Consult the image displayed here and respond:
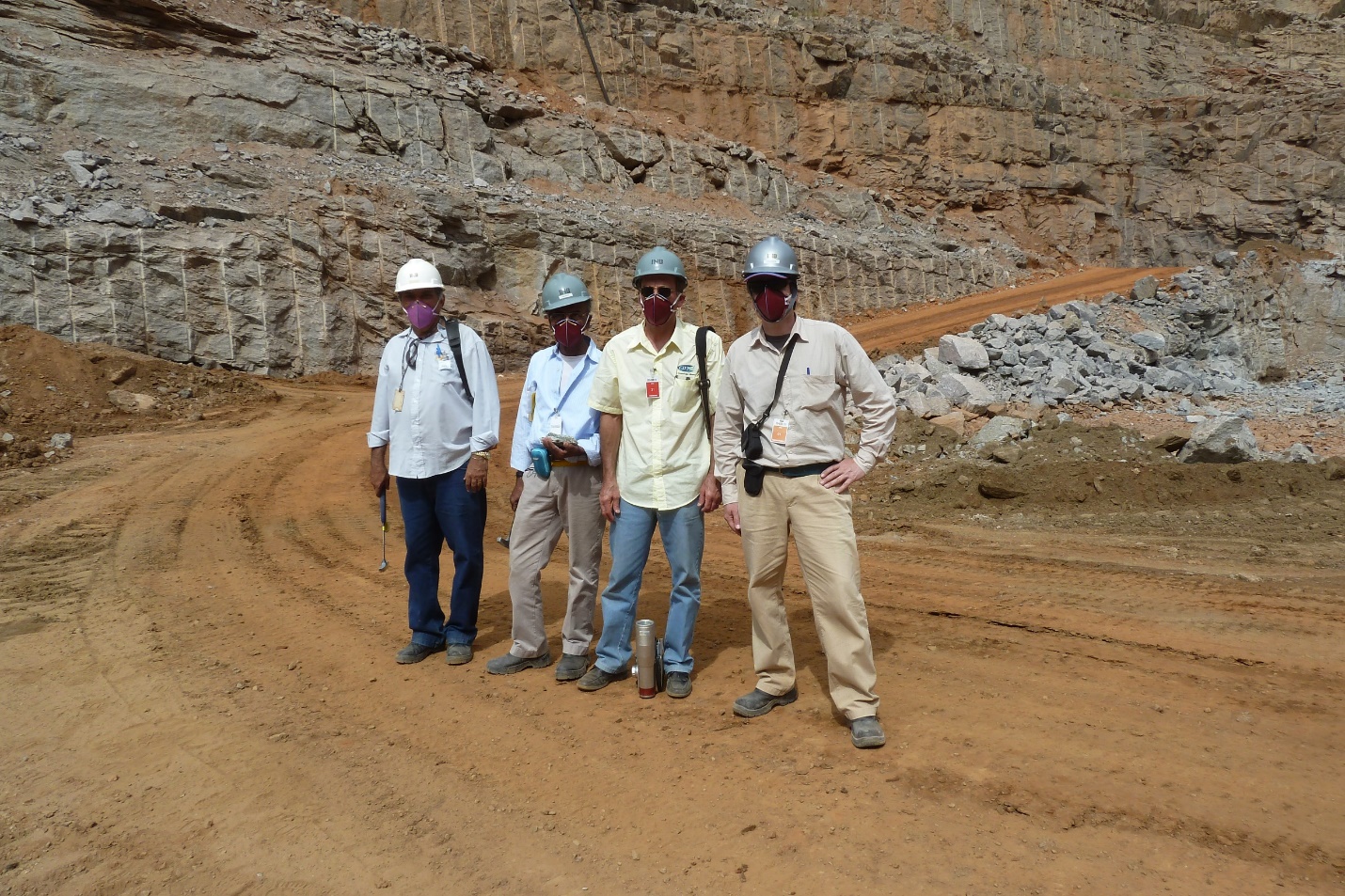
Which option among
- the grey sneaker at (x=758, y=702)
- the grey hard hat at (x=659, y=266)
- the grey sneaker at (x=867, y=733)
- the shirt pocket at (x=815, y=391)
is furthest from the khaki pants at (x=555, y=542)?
the grey sneaker at (x=867, y=733)

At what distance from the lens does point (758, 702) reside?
4.29m

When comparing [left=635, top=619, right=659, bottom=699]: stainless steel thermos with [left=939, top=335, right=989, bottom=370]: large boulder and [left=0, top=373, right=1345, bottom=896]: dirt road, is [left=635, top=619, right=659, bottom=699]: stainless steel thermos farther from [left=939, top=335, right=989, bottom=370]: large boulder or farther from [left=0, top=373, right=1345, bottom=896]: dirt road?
[left=939, top=335, right=989, bottom=370]: large boulder

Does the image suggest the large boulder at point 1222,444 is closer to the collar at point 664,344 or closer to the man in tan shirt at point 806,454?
the man in tan shirt at point 806,454

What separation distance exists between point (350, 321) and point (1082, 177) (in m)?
32.9

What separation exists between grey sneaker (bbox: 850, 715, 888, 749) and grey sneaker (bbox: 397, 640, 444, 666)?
2627 mm

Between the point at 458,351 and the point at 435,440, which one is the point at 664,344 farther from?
the point at 435,440

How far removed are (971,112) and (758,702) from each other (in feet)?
124

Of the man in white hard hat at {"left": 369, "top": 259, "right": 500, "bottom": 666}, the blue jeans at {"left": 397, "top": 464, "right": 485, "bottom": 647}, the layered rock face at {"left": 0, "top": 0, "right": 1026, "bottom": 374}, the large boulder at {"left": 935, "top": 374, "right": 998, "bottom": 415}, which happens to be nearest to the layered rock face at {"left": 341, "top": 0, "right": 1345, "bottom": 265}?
the layered rock face at {"left": 0, "top": 0, "right": 1026, "bottom": 374}

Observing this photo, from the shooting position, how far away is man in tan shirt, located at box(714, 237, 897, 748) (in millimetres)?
3975

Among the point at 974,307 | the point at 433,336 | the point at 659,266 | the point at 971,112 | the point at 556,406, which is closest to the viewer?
the point at 659,266

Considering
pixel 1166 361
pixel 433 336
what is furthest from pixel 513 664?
pixel 1166 361

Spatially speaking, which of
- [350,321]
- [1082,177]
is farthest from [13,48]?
[1082,177]

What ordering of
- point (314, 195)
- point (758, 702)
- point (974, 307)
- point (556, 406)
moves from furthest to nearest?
point (974, 307), point (314, 195), point (556, 406), point (758, 702)

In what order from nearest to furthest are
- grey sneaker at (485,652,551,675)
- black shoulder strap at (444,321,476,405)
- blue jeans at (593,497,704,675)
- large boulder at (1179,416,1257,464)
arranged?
blue jeans at (593,497,704,675) < grey sneaker at (485,652,551,675) < black shoulder strap at (444,321,476,405) < large boulder at (1179,416,1257,464)
